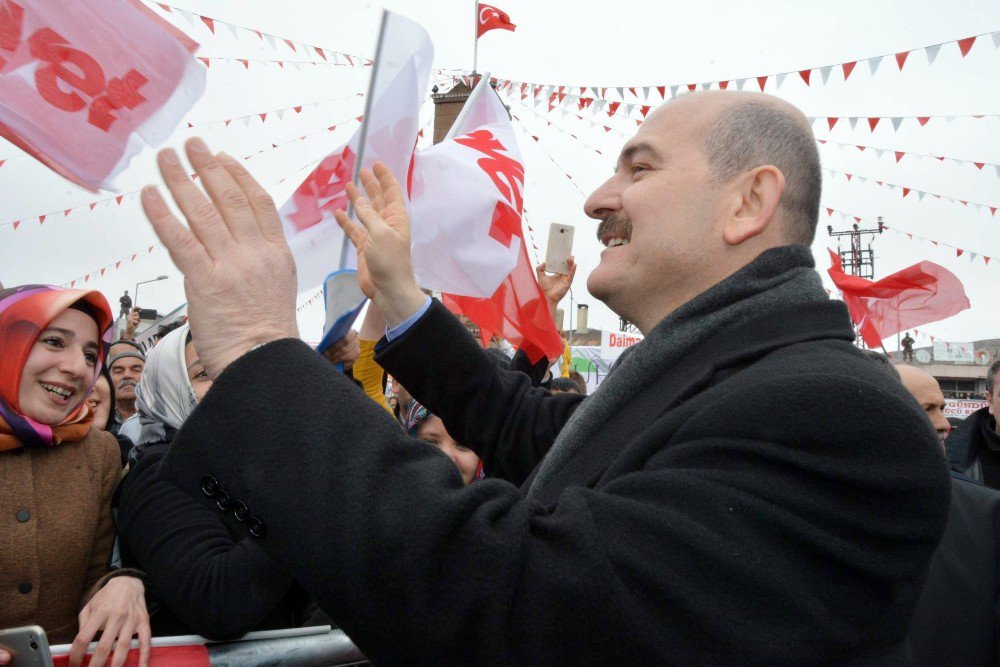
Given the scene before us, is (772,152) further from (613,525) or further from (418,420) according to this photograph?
(418,420)

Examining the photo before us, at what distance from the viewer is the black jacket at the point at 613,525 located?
0.96 metres

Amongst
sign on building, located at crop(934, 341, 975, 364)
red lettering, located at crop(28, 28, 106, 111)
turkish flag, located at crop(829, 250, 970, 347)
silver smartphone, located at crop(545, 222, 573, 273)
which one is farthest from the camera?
sign on building, located at crop(934, 341, 975, 364)

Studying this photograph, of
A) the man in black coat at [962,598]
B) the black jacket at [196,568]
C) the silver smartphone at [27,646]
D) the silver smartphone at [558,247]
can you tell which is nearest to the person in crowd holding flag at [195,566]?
the black jacket at [196,568]

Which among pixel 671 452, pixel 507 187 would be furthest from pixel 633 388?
pixel 507 187

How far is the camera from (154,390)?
9.01 feet

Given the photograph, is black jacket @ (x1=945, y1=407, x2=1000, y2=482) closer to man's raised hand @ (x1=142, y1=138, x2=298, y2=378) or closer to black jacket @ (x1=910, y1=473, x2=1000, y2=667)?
black jacket @ (x1=910, y1=473, x2=1000, y2=667)

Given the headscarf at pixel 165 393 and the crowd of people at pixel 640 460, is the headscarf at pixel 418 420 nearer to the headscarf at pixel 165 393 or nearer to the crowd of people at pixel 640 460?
the headscarf at pixel 165 393

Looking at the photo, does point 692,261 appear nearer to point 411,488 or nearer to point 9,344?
point 411,488

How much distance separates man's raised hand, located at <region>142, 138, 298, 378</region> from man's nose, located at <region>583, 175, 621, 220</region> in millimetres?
886

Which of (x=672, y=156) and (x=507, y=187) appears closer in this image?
(x=672, y=156)

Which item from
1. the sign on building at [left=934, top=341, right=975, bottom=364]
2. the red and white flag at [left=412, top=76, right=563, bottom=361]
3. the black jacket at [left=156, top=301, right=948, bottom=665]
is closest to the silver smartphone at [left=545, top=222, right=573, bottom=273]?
the red and white flag at [left=412, top=76, right=563, bottom=361]

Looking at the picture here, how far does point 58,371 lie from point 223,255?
164 cm

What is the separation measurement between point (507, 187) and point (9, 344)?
6.62 ft

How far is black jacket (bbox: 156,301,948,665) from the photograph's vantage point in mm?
964
